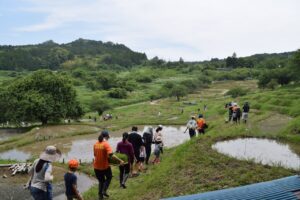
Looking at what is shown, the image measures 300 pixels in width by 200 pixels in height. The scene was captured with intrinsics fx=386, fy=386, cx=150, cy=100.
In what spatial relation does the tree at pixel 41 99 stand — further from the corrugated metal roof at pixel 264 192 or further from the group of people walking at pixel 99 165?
the corrugated metal roof at pixel 264 192

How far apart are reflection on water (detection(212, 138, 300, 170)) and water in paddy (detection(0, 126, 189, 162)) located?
1281 centimetres

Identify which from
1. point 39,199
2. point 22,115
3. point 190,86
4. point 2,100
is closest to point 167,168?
point 39,199

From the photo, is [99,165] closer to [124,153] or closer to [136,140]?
[124,153]

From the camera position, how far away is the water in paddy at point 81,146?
102 feet

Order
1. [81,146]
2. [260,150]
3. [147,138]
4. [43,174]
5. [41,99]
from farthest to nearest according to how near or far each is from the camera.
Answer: [41,99] < [81,146] < [260,150] < [147,138] < [43,174]

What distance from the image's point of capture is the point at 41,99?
168 ft

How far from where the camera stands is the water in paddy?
31.2m

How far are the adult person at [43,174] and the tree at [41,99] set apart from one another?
43671 millimetres

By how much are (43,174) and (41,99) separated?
145 ft

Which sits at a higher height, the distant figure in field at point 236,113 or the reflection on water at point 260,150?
the distant figure in field at point 236,113

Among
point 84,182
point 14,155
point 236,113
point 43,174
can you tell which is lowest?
point 14,155

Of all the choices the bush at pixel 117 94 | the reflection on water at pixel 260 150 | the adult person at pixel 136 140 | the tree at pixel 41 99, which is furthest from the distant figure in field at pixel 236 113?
the bush at pixel 117 94

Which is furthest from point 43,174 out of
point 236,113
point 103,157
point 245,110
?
point 245,110

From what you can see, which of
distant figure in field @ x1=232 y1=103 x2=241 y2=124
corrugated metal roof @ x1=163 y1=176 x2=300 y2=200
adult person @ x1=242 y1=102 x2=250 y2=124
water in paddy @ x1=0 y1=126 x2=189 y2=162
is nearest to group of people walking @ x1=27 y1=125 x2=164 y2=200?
corrugated metal roof @ x1=163 y1=176 x2=300 y2=200
